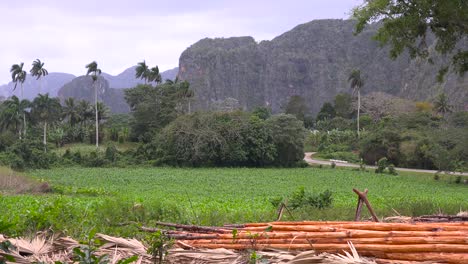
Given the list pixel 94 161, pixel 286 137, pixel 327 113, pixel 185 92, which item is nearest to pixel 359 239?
pixel 286 137

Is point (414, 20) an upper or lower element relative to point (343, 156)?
upper

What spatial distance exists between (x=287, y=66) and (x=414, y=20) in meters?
111

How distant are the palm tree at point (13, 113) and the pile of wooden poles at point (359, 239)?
151ft

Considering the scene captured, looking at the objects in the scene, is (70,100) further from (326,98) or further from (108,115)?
(326,98)

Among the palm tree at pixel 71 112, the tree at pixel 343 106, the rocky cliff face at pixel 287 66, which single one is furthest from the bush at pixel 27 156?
the rocky cliff face at pixel 287 66

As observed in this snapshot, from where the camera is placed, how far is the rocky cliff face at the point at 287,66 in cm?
11438

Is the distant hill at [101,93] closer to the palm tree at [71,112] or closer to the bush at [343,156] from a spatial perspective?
the palm tree at [71,112]

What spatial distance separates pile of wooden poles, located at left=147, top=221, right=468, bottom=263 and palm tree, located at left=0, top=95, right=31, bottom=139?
4612cm

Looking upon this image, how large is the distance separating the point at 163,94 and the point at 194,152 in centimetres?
1248

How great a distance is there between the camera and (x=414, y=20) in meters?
9.30

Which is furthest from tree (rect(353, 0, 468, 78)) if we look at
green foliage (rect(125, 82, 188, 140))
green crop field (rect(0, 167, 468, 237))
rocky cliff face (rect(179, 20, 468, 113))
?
rocky cliff face (rect(179, 20, 468, 113))

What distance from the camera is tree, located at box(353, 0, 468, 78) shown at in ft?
29.3

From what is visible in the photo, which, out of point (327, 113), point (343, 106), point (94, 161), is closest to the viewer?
point (94, 161)

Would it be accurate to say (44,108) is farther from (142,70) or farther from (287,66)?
(287,66)
